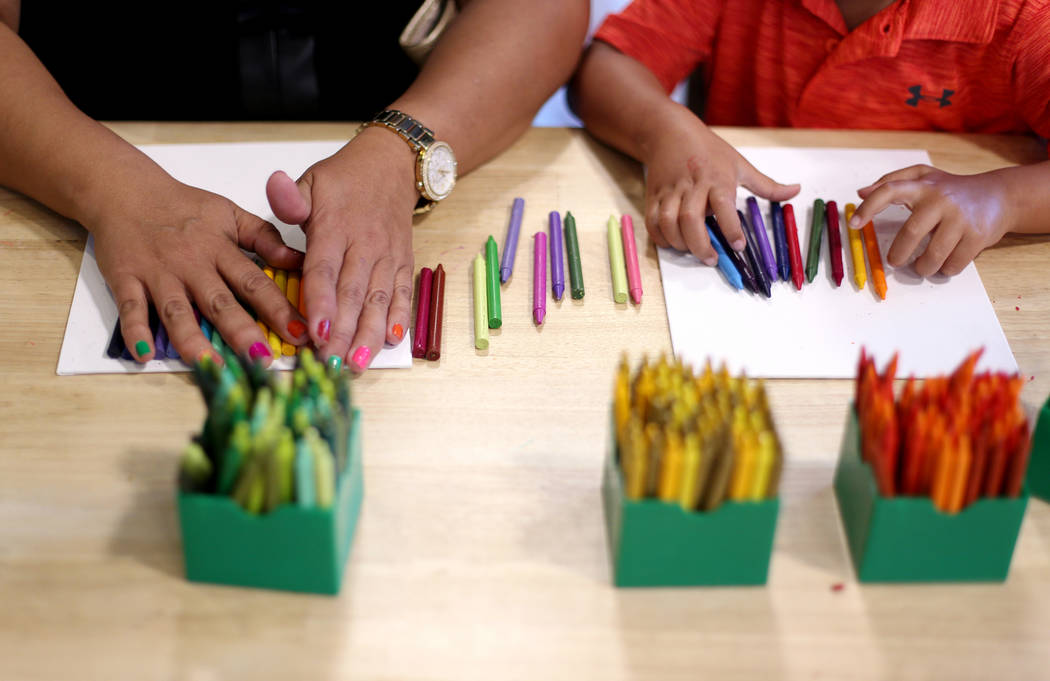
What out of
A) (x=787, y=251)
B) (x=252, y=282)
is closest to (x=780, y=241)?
(x=787, y=251)

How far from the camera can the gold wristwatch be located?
88cm

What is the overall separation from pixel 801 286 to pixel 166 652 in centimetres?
57

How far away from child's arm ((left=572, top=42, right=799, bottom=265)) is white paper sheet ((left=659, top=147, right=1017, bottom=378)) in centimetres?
3

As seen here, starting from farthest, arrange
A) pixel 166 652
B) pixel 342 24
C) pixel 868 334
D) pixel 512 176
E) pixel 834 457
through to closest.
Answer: pixel 342 24 < pixel 512 176 < pixel 868 334 < pixel 834 457 < pixel 166 652

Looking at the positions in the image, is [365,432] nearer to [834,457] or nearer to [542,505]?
[542,505]

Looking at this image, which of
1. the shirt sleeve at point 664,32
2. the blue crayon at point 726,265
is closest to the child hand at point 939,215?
the blue crayon at point 726,265

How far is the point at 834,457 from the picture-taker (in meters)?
0.68

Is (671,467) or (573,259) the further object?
(573,259)

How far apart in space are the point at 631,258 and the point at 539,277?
88mm

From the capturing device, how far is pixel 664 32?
1106 mm

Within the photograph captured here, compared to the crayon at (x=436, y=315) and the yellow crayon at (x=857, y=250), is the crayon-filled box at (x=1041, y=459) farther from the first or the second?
Result: the crayon at (x=436, y=315)

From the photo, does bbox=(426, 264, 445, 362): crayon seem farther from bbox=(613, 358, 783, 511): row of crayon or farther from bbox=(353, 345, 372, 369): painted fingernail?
bbox=(613, 358, 783, 511): row of crayon

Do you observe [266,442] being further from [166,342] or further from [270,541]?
[166,342]

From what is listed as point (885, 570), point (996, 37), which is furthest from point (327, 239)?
point (996, 37)
